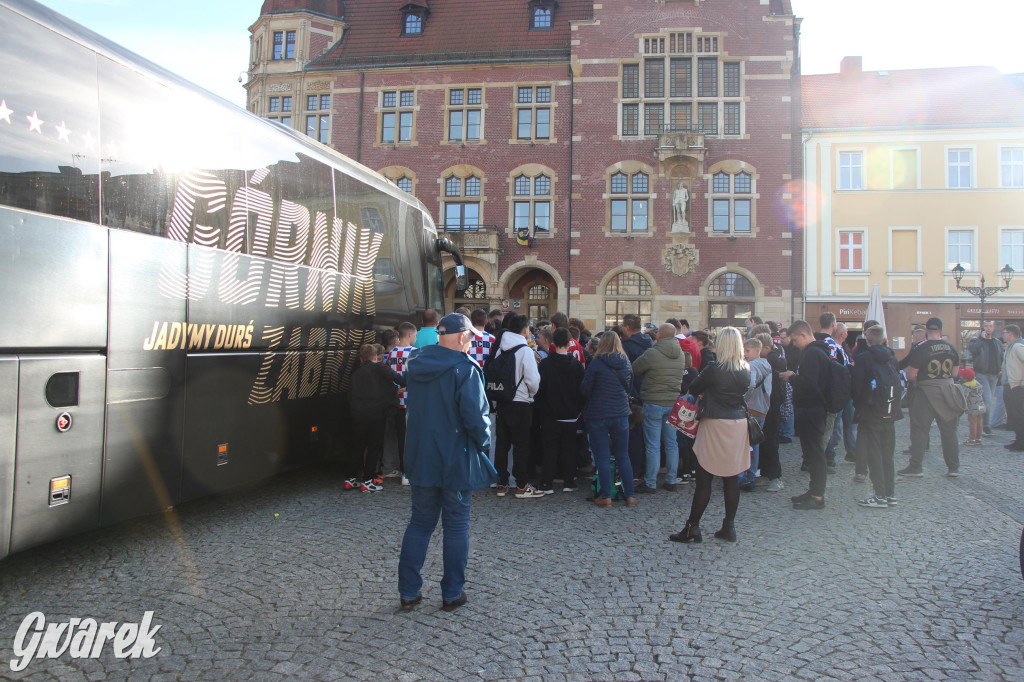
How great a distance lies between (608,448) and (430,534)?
313 centimetres

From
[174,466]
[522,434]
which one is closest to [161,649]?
[174,466]

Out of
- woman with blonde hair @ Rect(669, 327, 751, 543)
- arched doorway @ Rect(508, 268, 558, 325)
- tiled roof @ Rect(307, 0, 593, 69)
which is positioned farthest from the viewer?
arched doorway @ Rect(508, 268, 558, 325)

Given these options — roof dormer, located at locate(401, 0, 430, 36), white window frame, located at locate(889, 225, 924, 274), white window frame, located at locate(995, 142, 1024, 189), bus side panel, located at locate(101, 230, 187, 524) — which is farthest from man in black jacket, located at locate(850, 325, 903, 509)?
roof dormer, located at locate(401, 0, 430, 36)

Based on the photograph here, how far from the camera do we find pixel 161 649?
11.5ft

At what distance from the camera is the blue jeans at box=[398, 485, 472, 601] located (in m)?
4.05

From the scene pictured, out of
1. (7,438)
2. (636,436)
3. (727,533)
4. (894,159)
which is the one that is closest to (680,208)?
(894,159)

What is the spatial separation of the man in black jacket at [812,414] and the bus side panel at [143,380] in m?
5.59

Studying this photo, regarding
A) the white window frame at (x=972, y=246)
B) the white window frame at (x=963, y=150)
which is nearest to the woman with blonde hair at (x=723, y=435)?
the white window frame at (x=972, y=246)

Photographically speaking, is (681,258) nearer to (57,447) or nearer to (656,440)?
(656,440)

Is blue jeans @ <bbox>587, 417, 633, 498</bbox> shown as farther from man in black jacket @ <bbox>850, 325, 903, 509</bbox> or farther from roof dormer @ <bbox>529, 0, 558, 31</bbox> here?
roof dormer @ <bbox>529, 0, 558, 31</bbox>

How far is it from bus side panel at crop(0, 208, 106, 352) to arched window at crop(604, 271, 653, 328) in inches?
907

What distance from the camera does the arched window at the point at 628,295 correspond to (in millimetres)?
26391

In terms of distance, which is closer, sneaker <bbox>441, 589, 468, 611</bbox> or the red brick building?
sneaker <bbox>441, 589, 468, 611</bbox>

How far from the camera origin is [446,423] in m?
4.07
